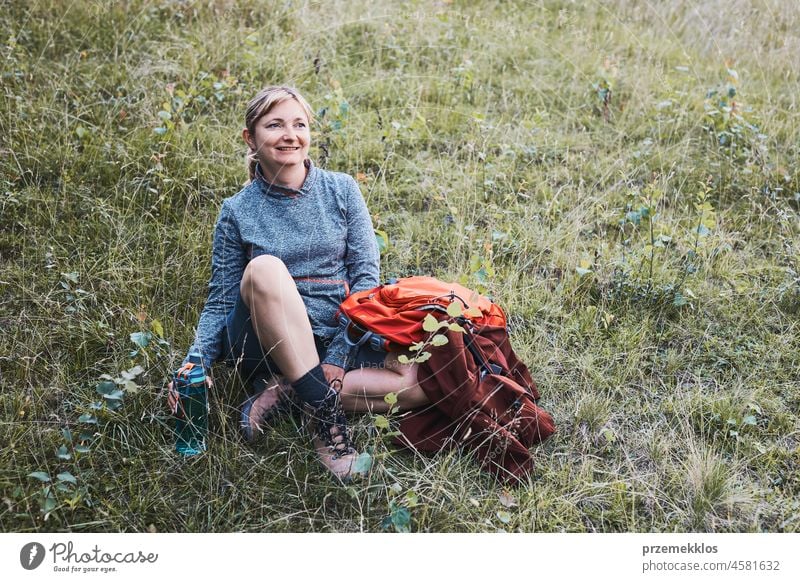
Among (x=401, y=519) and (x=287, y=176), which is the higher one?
(x=287, y=176)

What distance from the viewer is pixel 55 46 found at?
4.24 m

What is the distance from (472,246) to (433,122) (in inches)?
41.0

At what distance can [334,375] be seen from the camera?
2.53m

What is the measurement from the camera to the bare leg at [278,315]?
7.78ft

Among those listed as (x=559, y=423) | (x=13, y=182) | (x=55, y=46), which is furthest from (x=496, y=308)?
(x=55, y=46)

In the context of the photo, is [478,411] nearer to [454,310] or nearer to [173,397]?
[454,310]

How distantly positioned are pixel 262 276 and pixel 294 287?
5.0 inches

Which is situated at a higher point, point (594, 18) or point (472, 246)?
point (594, 18)

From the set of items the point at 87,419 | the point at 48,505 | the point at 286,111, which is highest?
the point at 286,111

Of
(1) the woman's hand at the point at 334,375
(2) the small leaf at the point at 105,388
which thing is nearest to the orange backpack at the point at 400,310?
(1) the woman's hand at the point at 334,375

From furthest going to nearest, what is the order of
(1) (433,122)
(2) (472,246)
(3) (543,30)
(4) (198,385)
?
1. (3) (543,30)
2. (1) (433,122)
3. (2) (472,246)
4. (4) (198,385)

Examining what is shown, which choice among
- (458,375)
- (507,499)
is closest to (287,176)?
(458,375)

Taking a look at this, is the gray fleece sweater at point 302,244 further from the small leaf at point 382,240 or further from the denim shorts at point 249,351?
the small leaf at point 382,240
